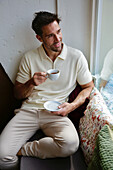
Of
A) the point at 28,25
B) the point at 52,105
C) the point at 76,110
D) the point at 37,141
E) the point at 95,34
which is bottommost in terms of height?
the point at 37,141

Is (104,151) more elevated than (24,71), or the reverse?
(24,71)

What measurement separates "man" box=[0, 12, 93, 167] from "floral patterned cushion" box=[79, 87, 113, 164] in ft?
0.30

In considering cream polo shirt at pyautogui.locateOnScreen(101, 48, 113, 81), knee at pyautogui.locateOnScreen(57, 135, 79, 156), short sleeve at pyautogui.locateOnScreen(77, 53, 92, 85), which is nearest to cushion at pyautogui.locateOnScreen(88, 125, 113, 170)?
knee at pyautogui.locateOnScreen(57, 135, 79, 156)

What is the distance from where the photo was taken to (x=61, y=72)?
1.60 meters

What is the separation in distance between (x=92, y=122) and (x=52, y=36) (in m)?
0.80

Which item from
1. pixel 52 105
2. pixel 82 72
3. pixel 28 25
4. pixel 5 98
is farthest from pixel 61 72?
pixel 5 98

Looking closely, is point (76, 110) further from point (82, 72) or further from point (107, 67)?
point (107, 67)

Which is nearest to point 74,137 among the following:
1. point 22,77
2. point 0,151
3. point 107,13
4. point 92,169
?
point 92,169

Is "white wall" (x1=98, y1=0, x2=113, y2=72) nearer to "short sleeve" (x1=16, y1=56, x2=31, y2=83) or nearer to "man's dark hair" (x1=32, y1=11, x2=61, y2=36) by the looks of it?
"man's dark hair" (x1=32, y1=11, x2=61, y2=36)

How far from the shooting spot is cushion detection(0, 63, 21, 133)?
185 centimetres

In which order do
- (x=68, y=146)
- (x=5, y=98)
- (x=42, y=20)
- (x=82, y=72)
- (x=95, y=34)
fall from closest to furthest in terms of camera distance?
(x=68, y=146) → (x=42, y=20) → (x=82, y=72) → (x=95, y=34) → (x=5, y=98)

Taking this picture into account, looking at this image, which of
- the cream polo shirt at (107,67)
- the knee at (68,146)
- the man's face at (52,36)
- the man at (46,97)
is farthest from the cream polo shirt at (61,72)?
the knee at (68,146)

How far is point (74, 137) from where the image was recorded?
137 cm

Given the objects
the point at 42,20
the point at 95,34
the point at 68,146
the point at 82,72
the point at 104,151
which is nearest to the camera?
the point at 104,151
